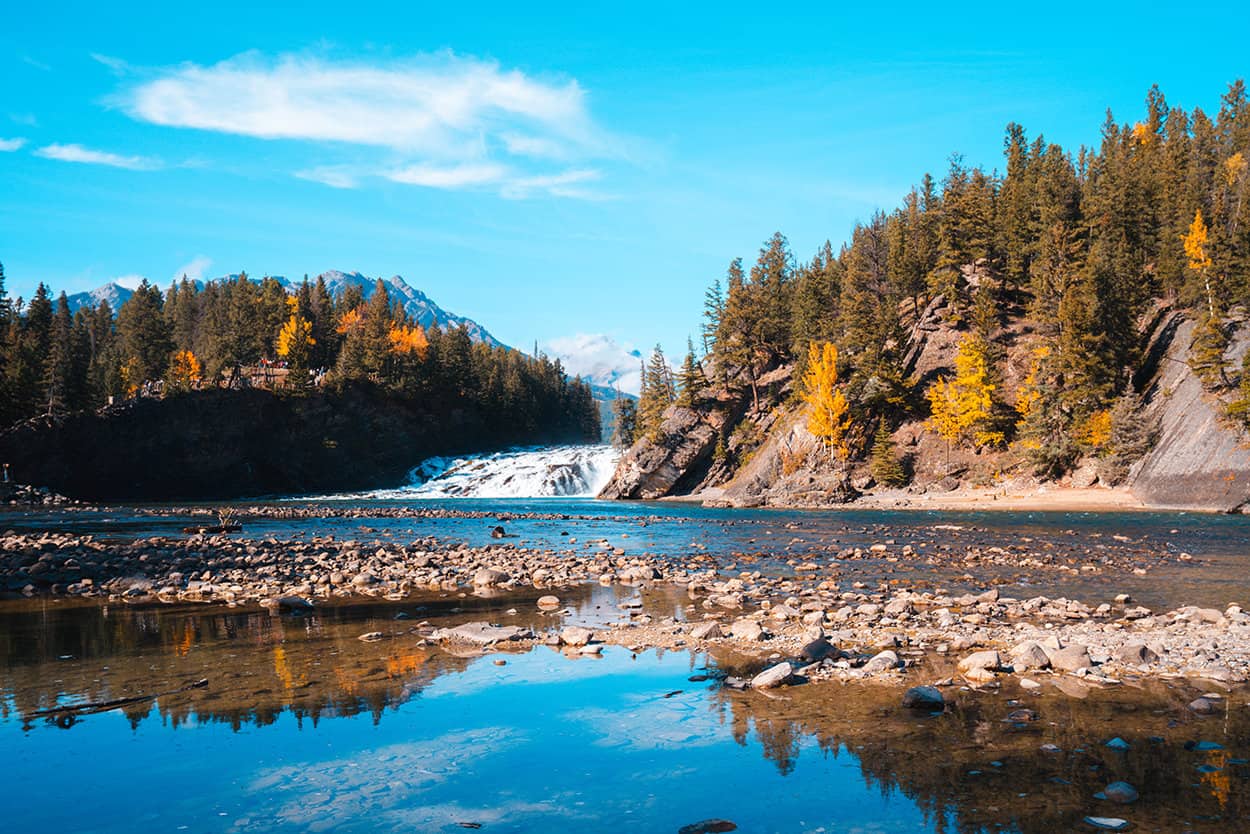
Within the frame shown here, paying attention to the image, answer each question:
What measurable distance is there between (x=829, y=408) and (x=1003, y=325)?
20502 millimetres

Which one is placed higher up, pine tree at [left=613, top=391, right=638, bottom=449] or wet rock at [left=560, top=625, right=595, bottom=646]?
pine tree at [left=613, top=391, right=638, bottom=449]

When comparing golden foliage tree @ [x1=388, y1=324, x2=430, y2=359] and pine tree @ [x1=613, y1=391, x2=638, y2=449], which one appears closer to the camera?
pine tree @ [x1=613, y1=391, x2=638, y2=449]

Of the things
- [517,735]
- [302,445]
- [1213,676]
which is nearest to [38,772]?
[517,735]

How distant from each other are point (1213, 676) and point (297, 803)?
10.9m

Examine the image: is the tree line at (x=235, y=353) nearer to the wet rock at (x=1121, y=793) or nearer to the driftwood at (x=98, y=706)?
the driftwood at (x=98, y=706)

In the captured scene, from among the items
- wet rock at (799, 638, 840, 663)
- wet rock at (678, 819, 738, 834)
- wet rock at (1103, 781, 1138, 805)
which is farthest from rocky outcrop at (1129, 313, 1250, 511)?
wet rock at (678, 819, 738, 834)

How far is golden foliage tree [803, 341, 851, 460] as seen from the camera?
64.9 m

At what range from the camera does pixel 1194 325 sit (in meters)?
53.8

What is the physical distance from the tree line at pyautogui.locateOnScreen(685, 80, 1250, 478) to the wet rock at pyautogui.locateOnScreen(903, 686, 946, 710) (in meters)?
44.8

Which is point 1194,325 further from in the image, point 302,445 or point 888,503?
point 302,445

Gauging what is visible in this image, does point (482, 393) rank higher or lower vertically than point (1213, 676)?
higher

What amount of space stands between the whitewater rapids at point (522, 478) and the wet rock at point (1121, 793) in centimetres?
7737

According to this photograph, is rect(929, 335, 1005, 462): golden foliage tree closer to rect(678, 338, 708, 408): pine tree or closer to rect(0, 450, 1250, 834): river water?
rect(678, 338, 708, 408): pine tree

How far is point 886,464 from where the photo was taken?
204 feet
